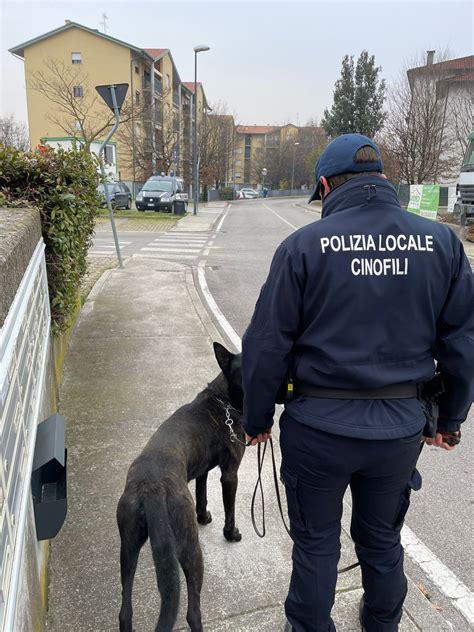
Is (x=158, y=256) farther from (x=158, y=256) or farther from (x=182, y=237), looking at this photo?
(x=182, y=237)

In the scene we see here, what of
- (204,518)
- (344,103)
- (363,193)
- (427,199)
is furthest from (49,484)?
(344,103)

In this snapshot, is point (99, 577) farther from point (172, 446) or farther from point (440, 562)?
point (440, 562)

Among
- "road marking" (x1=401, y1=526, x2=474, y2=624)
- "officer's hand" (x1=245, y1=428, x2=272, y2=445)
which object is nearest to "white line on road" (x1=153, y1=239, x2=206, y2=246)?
"road marking" (x1=401, y1=526, x2=474, y2=624)

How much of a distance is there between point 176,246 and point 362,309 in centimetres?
1407

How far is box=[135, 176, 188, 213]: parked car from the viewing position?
2628 centimetres

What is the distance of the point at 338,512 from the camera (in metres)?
2.03

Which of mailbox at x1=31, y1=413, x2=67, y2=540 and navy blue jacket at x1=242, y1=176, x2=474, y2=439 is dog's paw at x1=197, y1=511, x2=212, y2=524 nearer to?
mailbox at x1=31, y1=413, x2=67, y2=540

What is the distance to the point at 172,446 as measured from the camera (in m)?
2.40

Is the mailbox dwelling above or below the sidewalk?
above

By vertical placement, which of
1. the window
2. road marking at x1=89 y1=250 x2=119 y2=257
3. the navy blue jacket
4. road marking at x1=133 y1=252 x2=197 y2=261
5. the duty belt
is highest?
the window

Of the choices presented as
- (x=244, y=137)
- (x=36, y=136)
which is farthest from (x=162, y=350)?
(x=244, y=137)

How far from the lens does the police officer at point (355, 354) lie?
1800 millimetres

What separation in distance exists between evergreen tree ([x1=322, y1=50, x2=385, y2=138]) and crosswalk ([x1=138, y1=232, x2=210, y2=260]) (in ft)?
104

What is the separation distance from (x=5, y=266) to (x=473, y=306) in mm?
1766
